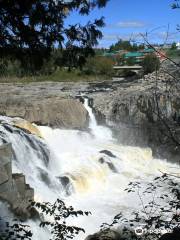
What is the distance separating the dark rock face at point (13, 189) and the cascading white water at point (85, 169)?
2.15 ft

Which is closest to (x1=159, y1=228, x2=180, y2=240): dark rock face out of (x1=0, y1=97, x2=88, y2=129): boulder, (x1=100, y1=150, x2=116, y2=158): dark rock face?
(x1=100, y1=150, x2=116, y2=158): dark rock face

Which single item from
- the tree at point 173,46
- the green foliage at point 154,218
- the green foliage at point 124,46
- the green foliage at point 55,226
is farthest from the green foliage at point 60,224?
the tree at point 173,46

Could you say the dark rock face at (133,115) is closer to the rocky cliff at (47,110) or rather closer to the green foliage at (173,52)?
the rocky cliff at (47,110)

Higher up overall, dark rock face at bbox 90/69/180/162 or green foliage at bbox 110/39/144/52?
green foliage at bbox 110/39/144/52

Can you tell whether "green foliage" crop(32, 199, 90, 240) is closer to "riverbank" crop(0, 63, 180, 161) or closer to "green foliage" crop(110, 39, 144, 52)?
"green foliage" crop(110, 39, 144, 52)

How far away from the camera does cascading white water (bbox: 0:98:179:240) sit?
12.4 meters

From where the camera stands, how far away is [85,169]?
1438 centimetres

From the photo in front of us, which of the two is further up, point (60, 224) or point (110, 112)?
point (60, 224)

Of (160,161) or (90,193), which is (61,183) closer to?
(90,193)

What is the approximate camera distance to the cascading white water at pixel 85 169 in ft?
40.5

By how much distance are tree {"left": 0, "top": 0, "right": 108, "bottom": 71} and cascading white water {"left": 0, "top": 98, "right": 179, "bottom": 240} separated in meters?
4.72

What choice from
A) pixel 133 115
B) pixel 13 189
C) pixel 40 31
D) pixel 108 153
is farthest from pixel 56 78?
pixel 40 31

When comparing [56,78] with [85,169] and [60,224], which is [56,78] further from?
[60,224]

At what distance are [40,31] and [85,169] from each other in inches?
346
